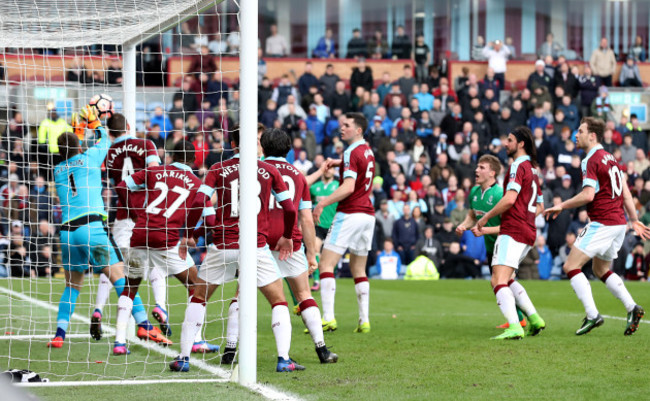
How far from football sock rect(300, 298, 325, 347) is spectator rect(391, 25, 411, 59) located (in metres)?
19.6

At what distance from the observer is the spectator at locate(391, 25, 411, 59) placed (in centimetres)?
2645

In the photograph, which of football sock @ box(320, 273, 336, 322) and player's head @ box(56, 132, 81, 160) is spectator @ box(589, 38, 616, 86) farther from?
player's head @ box(56, 132, 81, 160)

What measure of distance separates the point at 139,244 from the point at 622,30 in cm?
2296

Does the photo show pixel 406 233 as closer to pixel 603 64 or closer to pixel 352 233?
pixel 352 233

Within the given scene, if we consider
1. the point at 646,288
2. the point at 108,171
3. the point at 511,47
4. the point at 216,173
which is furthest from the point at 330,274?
the point at 511,47

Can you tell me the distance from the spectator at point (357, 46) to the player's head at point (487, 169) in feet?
55.2

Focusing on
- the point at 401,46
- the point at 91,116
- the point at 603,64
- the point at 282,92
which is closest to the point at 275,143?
the point at 91,116

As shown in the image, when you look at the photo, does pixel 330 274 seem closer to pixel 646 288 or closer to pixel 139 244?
pixel 139 244

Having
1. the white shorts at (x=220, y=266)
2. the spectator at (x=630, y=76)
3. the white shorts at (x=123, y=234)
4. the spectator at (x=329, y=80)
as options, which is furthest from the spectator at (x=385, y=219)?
the white shorts at (x=220, y=266)

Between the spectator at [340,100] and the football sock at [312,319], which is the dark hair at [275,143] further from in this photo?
the spectator at [340,100]

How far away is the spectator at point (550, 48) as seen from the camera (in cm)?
2703

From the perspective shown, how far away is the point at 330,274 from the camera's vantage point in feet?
33.6

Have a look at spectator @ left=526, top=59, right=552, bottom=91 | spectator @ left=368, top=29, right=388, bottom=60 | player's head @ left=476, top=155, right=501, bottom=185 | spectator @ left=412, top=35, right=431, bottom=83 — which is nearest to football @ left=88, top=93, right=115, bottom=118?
player's head @ left=476, top=155, right=501, bottom=185

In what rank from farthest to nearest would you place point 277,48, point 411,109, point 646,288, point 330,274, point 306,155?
point 277,48
point 411,109
point 306,155
point 646,288
point 330,274
